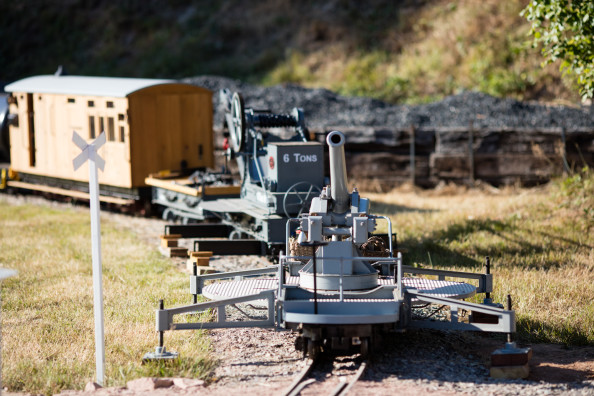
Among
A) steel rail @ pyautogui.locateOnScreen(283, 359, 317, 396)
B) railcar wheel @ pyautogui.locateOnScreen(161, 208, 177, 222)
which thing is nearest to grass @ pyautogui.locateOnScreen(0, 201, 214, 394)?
steel rail @ pyautogui.locateOnScreen(283, 359, 317, 396)

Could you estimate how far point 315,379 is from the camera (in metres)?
8.05

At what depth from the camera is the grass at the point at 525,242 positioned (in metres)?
10.2

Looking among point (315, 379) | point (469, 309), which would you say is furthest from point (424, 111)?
point (315, 379)

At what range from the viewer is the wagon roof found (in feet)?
58.0

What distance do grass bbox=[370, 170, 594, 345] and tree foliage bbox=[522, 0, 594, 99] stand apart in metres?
2.57

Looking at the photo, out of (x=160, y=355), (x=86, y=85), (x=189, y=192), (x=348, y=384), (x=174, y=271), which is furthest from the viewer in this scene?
(x=86, y=85)

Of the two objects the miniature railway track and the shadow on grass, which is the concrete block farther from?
the miniature railway track

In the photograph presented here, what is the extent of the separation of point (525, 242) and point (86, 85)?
10.5 metres

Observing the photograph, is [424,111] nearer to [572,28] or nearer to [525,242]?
[572,28]

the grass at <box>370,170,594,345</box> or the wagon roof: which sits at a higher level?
the wagon roof

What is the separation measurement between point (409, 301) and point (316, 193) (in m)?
4.49

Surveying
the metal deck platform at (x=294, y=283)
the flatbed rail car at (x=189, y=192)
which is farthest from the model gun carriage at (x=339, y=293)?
the flatbed rail car at (x=189, y=192)

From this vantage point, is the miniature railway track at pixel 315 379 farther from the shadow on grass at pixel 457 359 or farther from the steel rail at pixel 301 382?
the shadow on grass at pixel 457 359

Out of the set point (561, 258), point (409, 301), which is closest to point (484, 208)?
point (561, 258)
